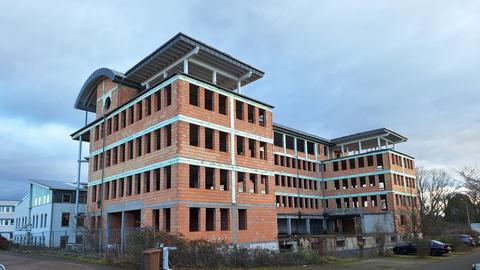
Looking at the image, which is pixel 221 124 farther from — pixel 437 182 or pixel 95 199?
pixel 437 182

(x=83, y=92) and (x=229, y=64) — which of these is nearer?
(x=229, y=64)

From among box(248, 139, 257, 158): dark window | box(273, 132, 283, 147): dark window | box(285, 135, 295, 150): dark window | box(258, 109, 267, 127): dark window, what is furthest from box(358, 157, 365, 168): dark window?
box(248, 139, 257, 158): dark window

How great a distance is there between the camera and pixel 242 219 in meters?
33.2

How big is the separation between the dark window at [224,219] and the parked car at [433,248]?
16.1m

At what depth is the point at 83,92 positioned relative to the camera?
44.8 metres

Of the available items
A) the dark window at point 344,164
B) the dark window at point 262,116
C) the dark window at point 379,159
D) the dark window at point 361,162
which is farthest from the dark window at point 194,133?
the dark window at point 344,164

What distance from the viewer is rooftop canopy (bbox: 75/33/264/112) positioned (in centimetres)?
3189

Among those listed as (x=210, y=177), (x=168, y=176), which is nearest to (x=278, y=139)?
(x=210, y=177)

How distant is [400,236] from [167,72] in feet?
121

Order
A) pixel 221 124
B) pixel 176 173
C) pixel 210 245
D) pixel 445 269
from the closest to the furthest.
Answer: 1. pixel 210 245
2. pixel 445 269
3. pixel 176 173
4. pixel 221 124

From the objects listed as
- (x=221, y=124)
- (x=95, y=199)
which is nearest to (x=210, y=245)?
(x=221, y=124)

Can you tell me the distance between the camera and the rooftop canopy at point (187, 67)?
31891mm

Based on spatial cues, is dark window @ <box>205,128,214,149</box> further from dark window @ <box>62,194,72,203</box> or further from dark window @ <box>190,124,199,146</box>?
dark window @ <box>62,194,72,203</box>

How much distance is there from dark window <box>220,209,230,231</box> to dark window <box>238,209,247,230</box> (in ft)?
5.34
